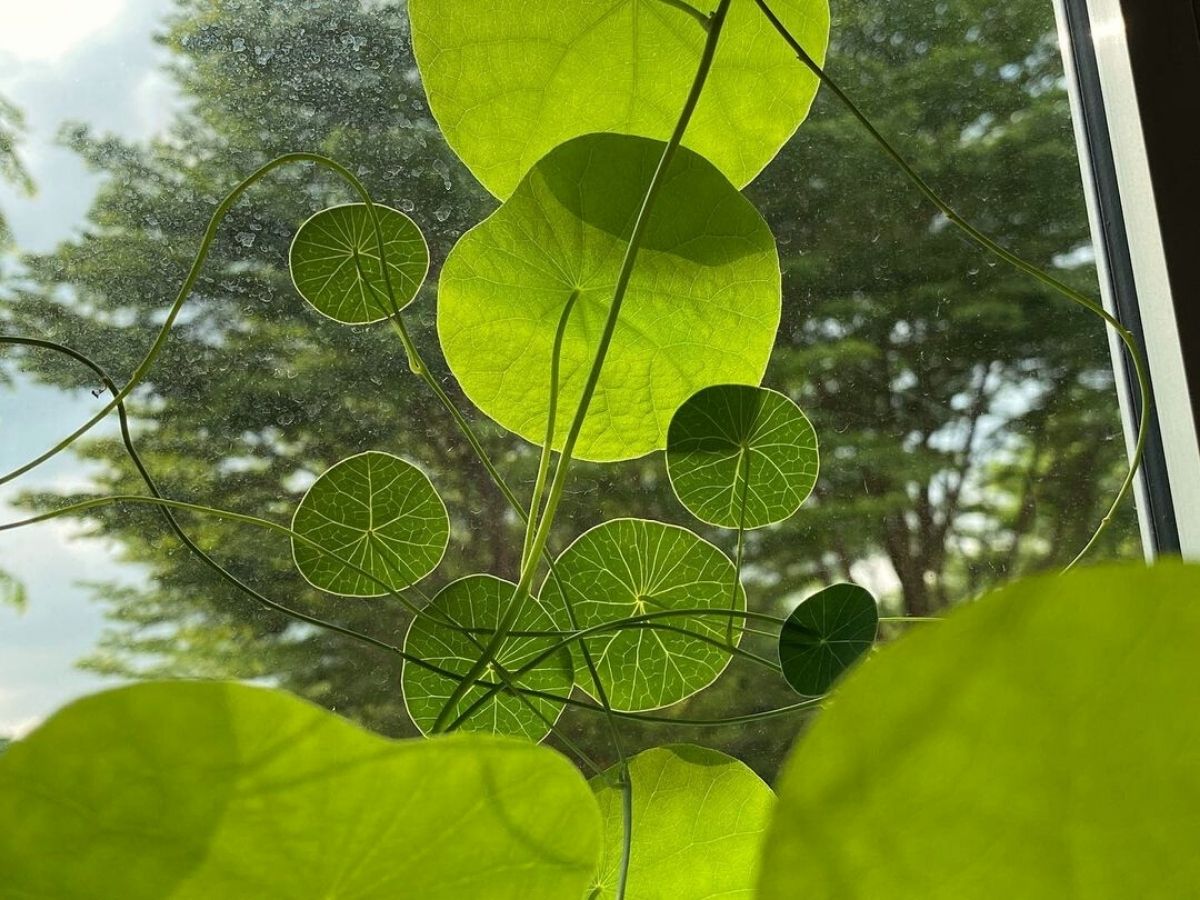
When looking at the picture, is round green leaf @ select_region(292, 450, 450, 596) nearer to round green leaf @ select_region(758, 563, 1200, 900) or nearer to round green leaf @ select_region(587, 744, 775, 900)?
round green leaf @ select_region(587, 744, 775, 900)

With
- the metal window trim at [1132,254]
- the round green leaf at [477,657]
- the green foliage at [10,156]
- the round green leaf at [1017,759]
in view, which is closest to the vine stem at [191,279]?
the round green leaf at [477,657]

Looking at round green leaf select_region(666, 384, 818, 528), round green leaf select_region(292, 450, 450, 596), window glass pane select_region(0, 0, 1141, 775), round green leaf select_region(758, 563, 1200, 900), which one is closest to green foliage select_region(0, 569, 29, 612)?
window glass pane select_region(0, 0, 1141, 775)

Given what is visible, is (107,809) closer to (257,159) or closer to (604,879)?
(604,879)

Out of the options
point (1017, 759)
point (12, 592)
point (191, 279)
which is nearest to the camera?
point (1017, 759)

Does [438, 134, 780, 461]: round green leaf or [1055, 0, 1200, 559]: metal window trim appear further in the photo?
[1055, 0, 1200, 559]: metal window trim

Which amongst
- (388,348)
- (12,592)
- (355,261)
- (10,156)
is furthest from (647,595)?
(10,156)

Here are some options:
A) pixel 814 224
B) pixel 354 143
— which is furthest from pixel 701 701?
pixel 354 143

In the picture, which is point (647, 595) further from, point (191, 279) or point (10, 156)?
point (10, 156)
